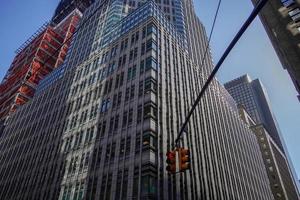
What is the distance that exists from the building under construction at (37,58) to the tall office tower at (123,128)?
22937 mm

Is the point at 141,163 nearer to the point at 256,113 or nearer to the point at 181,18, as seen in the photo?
the point at 181,18

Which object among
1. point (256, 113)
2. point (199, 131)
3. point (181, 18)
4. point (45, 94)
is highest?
point (256, 113)

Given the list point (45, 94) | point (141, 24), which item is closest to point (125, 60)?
point (141, 24)

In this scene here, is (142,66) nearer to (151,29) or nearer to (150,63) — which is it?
(150,63)

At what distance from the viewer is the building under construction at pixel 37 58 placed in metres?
95.4

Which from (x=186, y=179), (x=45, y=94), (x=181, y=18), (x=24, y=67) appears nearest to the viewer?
(x=186, y=179)

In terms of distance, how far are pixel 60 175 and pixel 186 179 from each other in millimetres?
20942

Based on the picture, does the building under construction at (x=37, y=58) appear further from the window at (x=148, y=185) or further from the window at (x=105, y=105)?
the window at (x=148, y=185)

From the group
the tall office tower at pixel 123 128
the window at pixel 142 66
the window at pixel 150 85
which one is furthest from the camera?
the window at pixel 142 66

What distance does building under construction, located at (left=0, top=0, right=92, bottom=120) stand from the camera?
95438 millimetres

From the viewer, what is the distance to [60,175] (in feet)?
145

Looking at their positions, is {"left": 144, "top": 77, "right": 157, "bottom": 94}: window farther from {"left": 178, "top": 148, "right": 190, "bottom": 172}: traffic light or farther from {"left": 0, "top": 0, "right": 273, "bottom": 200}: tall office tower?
{"left": 178, "top": 148, "right": 190, "bottom": 172}: traffic light

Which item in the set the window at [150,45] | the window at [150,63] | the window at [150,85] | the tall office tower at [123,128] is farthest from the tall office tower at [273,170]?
the window at [150,85]

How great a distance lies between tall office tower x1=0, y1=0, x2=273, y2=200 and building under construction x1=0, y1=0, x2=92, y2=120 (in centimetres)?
2294
